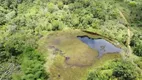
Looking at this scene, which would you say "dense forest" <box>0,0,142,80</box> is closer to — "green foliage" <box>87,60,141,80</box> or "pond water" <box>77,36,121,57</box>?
"green foliage" <box>87,60,141,80</box>

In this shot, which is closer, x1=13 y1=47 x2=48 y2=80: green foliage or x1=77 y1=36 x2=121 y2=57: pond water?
x1=13 y1=47 x2=48 y2=80: green foliage

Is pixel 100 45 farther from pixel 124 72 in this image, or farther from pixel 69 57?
pixel 124 72

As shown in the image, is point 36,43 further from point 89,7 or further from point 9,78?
point 89,7

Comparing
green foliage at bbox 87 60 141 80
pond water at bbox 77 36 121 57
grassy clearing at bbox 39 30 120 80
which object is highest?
green foliage at bbox 87 60 141 80

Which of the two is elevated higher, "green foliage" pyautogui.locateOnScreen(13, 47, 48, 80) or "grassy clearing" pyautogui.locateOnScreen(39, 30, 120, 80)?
"green foliage" pyautogui.locateOnScreen(13, 47, 48, 80)

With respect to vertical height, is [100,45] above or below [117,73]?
below

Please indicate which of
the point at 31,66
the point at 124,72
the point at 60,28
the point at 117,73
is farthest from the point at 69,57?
the point at 60,28

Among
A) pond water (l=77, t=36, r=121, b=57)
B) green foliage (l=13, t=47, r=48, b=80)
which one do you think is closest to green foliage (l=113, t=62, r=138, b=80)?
pond water (l=77, t=36, r=121, b=57)
